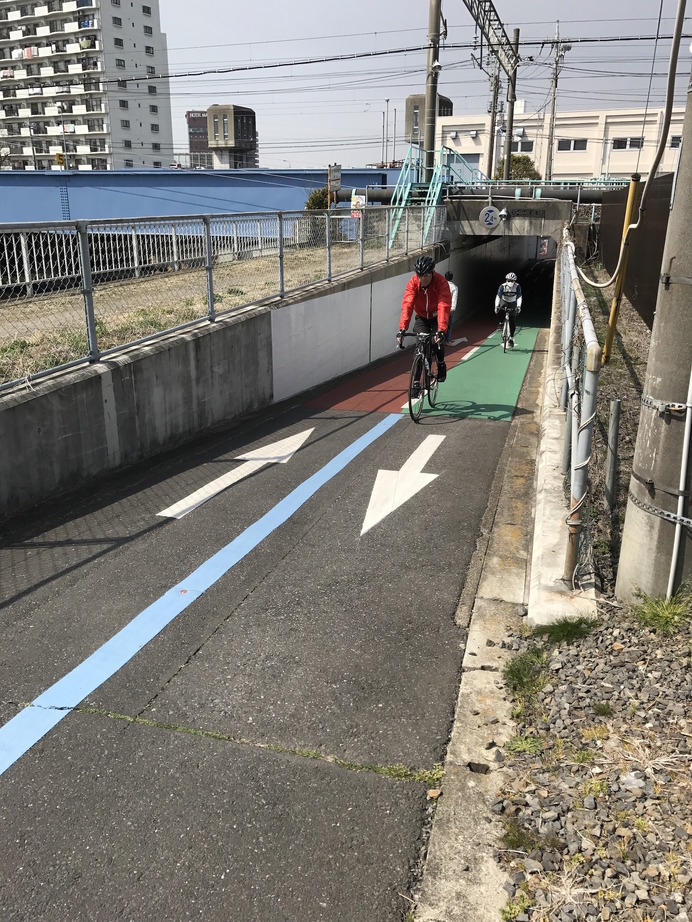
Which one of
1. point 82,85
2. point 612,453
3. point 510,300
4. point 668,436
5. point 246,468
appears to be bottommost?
point 246,468

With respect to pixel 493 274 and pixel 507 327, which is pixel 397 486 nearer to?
pixel 507 327

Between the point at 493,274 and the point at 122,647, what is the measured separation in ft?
96.8

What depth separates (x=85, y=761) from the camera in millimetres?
3342

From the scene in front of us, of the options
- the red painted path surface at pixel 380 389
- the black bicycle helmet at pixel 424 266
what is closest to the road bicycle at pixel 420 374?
the red painted path surface at pixel 380 389

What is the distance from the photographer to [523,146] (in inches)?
3457

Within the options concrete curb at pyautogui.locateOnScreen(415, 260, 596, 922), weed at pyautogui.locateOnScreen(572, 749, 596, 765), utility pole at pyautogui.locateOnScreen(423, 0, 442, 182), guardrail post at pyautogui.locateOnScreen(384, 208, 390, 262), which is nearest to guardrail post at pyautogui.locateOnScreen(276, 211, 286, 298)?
concrete curb at pyautogui.locateOnScreen(415, 260, 596, 922)

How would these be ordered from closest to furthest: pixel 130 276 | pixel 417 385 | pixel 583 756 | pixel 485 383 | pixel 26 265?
pixel 583 756, pixel 26 265, pixel 130 276, pixel 417 385, pixel 485 383

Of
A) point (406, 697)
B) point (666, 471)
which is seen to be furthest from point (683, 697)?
point (406, 697)

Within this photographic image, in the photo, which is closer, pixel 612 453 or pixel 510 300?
pixel 612 453

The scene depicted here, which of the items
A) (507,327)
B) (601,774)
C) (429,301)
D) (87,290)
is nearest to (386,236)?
(507,327)

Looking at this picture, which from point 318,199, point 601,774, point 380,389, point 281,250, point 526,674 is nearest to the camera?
point 601,774

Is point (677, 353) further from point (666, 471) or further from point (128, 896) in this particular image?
point (128, 896)

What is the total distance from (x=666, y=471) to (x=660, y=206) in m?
6.31

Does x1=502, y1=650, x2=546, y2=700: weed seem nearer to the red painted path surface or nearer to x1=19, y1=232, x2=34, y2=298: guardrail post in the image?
x1=19, y1=232, x2=34, y2=298: guardrail post
